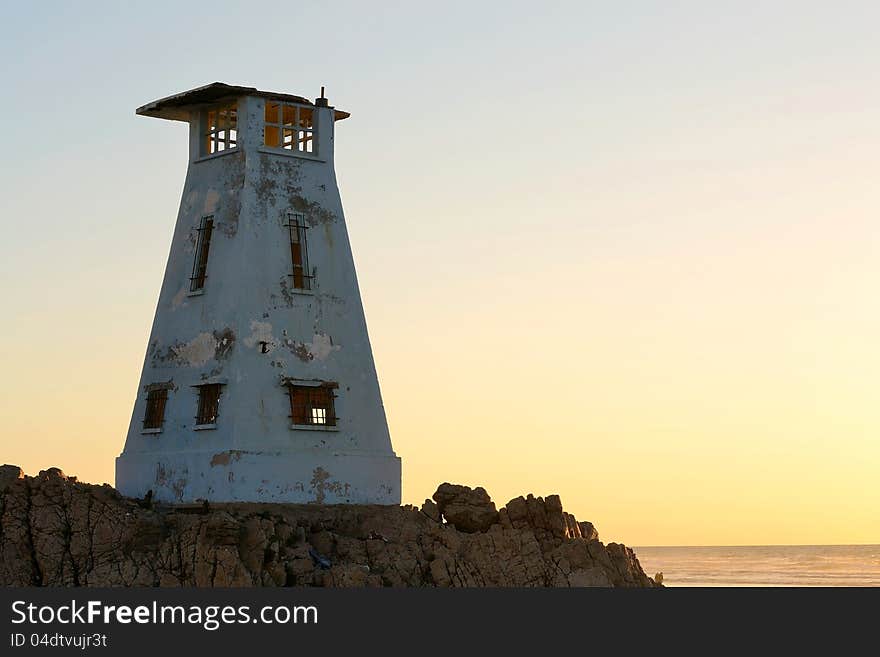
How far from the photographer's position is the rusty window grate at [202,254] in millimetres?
41125

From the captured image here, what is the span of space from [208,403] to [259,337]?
1754mm

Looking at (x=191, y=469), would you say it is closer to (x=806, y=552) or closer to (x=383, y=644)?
(x=383, y=644)

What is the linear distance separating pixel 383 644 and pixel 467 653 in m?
1.45

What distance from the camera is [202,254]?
136ft

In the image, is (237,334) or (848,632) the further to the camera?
(237,334)

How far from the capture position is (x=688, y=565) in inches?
4796

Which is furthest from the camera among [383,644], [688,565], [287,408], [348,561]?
[688,565]

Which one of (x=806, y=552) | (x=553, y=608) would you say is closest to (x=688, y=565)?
(x=806, y=552)

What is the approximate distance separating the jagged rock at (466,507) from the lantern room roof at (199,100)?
890 cm

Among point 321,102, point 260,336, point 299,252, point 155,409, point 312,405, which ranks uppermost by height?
point 321,102

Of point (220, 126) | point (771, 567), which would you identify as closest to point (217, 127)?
point (220, 126)

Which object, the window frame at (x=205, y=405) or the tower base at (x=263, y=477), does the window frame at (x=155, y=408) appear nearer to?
the tower base at (x=263, y=477)

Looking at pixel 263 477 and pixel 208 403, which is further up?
pixel 208 403

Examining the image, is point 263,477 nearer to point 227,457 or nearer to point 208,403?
point 227,457
